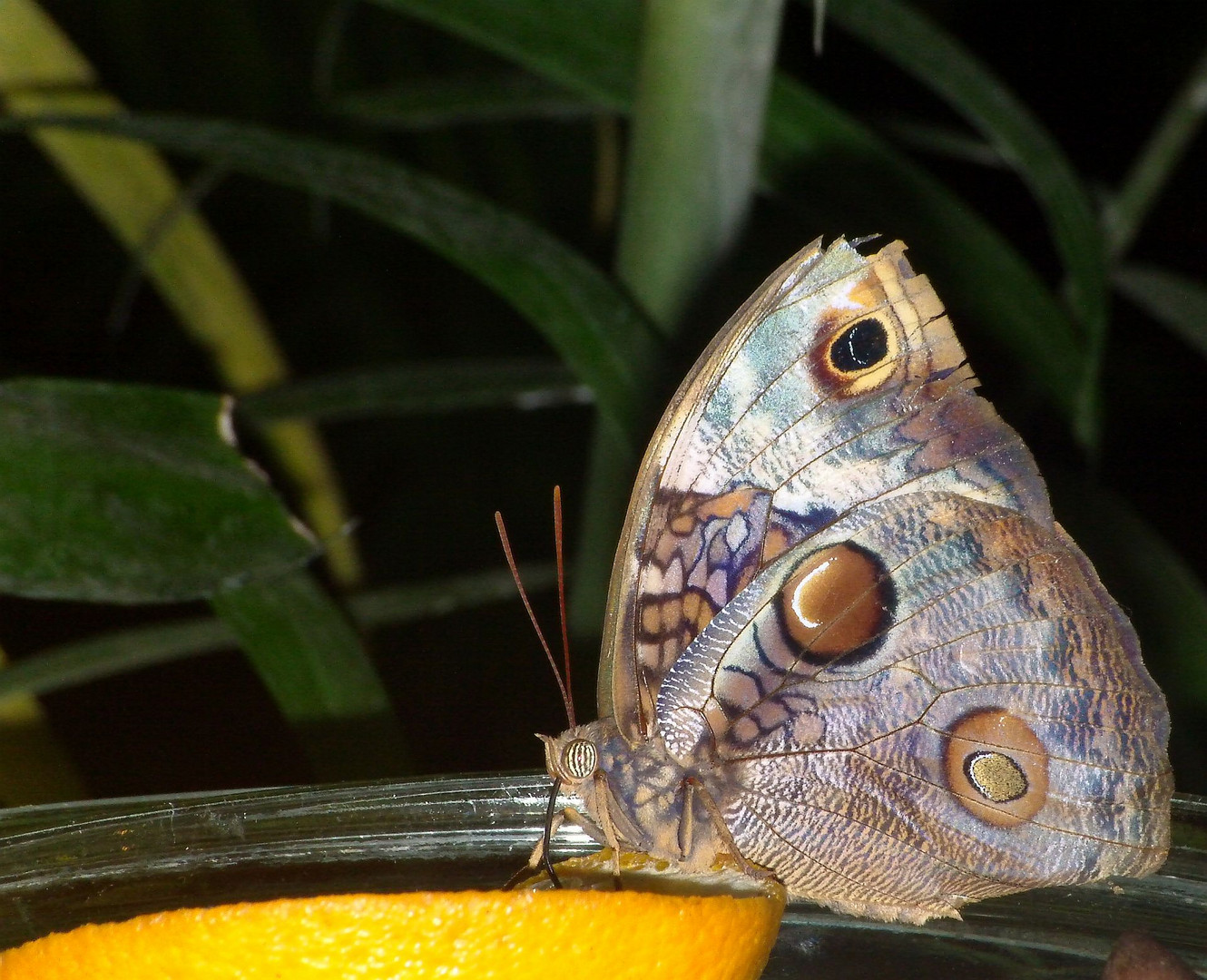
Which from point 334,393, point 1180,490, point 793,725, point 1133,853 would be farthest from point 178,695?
point 1180,490

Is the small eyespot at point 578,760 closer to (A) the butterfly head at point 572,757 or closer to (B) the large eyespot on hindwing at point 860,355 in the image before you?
(A) the butterfly head at point 572,757

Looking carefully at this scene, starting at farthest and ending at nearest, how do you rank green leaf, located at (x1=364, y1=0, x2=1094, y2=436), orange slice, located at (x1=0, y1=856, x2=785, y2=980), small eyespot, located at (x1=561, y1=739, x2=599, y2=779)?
green leaf, located at (x1=364, y1=0, x2=1094, y2=436) → small eyespot, located at (x1=561, y1=739, x2=599, y2=779) → orange slice, located at (x1=0, y1=856, x2=785, y2=980)

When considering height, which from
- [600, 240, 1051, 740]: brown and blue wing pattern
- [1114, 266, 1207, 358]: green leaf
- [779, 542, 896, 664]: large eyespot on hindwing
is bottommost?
[779, 542, 896, 664]: large eyespot on hindwing

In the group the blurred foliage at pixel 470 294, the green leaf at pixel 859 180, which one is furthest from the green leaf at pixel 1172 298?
the green leaf at pixel 859 180

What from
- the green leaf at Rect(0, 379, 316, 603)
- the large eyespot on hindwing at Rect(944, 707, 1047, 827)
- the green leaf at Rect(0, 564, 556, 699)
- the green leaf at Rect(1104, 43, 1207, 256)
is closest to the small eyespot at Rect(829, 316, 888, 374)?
the large eyespot on hindwing at Rect(944, 707, 1047, 827)

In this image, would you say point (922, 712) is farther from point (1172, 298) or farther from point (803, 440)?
point (1172, 298)

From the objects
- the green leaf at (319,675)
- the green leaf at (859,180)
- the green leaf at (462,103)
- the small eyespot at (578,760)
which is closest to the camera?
the small eyespot at (578,760)

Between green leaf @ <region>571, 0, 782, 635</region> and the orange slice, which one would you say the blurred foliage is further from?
the orange slice

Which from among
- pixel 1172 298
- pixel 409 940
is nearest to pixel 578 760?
pixel 409 940
